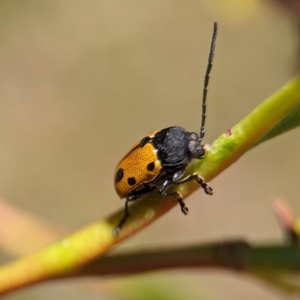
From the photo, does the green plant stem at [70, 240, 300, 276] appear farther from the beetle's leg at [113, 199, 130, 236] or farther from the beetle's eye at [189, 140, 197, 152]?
the beetle's eye at [189, 140, 197, 152]

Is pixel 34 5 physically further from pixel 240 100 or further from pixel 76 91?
pixel 240 100

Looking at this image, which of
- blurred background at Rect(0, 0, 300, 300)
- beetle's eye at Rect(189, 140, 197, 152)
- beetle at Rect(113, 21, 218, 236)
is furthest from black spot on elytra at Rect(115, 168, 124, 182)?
blurred background at Rect(0, 0, 300, 300)

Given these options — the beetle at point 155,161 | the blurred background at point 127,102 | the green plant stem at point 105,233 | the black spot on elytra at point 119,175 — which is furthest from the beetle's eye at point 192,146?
the blurred background at point 127,102

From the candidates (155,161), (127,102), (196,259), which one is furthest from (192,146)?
A: (127,102)

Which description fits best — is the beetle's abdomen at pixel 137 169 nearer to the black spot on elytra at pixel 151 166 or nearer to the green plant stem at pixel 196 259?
the black spot on elytra at pixel 151 166

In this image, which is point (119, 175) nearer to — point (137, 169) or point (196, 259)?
point (137, 169)
